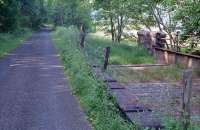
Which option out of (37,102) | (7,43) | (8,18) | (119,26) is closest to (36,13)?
(8,18)

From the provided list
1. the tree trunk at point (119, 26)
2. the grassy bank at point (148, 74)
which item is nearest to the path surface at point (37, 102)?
the grassy bank at point (148, 74)

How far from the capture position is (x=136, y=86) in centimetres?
1170

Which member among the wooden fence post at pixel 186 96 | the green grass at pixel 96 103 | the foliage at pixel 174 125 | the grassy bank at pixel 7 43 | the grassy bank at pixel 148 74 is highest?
the wooden fence post at pixel 186 96

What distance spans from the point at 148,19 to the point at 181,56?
6.75m

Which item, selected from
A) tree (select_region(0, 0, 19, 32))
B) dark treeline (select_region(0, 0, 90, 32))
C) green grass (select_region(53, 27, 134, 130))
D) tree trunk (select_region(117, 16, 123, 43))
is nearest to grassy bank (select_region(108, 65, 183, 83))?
green grass (select_region(53, 27, 134, 130))

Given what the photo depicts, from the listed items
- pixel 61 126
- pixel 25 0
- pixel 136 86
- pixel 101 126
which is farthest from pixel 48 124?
pixel 25 0

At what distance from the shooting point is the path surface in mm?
7656

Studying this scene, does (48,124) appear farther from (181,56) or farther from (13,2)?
(13,2)

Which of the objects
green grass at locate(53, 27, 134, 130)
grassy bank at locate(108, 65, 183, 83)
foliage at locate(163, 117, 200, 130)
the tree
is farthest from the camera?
the tree

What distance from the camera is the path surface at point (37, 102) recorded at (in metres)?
7.66

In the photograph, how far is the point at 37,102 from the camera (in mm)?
9508

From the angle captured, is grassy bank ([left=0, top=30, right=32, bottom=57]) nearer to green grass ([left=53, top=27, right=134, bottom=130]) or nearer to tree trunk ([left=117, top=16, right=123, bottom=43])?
tree trunk ([left=117, top=16, right=123, bottom=43])

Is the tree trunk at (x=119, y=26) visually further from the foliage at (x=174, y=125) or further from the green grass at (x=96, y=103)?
the foliage at (x=174, y=125)

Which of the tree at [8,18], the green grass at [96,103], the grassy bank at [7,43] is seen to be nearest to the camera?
the green grass at [96,103]
